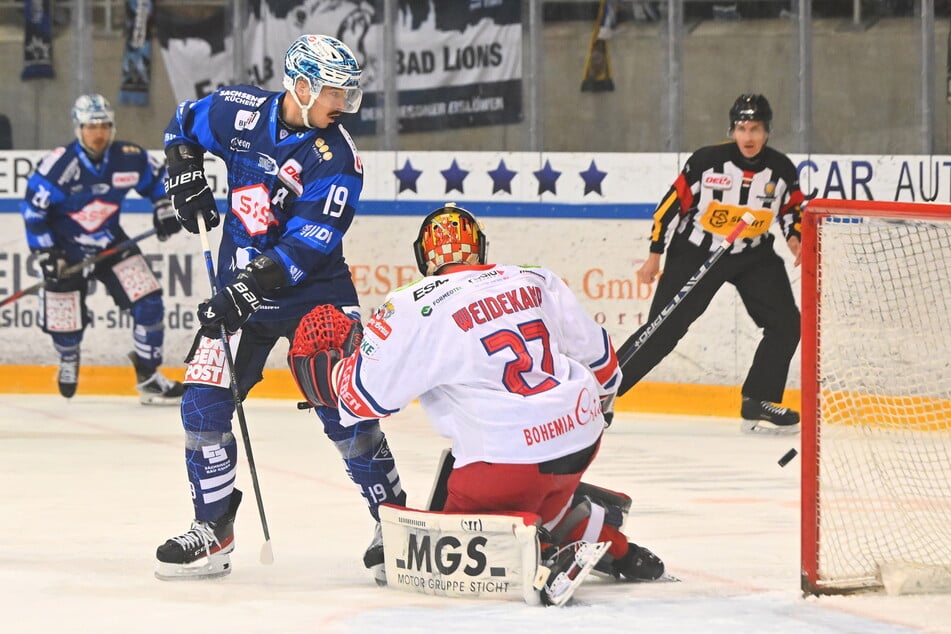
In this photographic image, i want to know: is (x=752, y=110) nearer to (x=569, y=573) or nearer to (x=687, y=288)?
(x=687, y=288)

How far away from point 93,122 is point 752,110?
2895 mm

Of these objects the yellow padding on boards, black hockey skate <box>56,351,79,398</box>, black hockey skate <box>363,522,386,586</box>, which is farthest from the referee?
black hockey skate <box>363,522,386,586</box>

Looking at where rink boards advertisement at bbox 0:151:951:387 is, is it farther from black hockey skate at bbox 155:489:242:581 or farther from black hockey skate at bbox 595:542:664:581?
black hockey skate at bbox 155:489:242:581

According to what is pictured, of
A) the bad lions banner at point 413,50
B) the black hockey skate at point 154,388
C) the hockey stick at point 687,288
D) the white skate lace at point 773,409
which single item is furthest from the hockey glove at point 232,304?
the bad lions banner at point 413,50

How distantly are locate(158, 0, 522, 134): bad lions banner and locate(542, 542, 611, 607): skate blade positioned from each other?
5.26m

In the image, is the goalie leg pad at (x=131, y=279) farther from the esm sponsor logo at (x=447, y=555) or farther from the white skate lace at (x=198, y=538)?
the esm sponsor logo at (x=447, y=555)

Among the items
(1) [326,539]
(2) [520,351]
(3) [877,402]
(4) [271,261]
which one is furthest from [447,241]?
(3) [877,402]

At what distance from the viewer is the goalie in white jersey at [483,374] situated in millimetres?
3385

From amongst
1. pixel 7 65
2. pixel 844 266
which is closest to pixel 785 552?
pixel 844 266

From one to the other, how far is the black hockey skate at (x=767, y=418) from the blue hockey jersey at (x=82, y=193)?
2.68 m

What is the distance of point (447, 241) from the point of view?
3.53 meters

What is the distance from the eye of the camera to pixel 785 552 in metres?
4.14

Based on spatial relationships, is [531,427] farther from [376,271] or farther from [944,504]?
[376,271]

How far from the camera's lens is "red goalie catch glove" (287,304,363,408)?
3.51m
